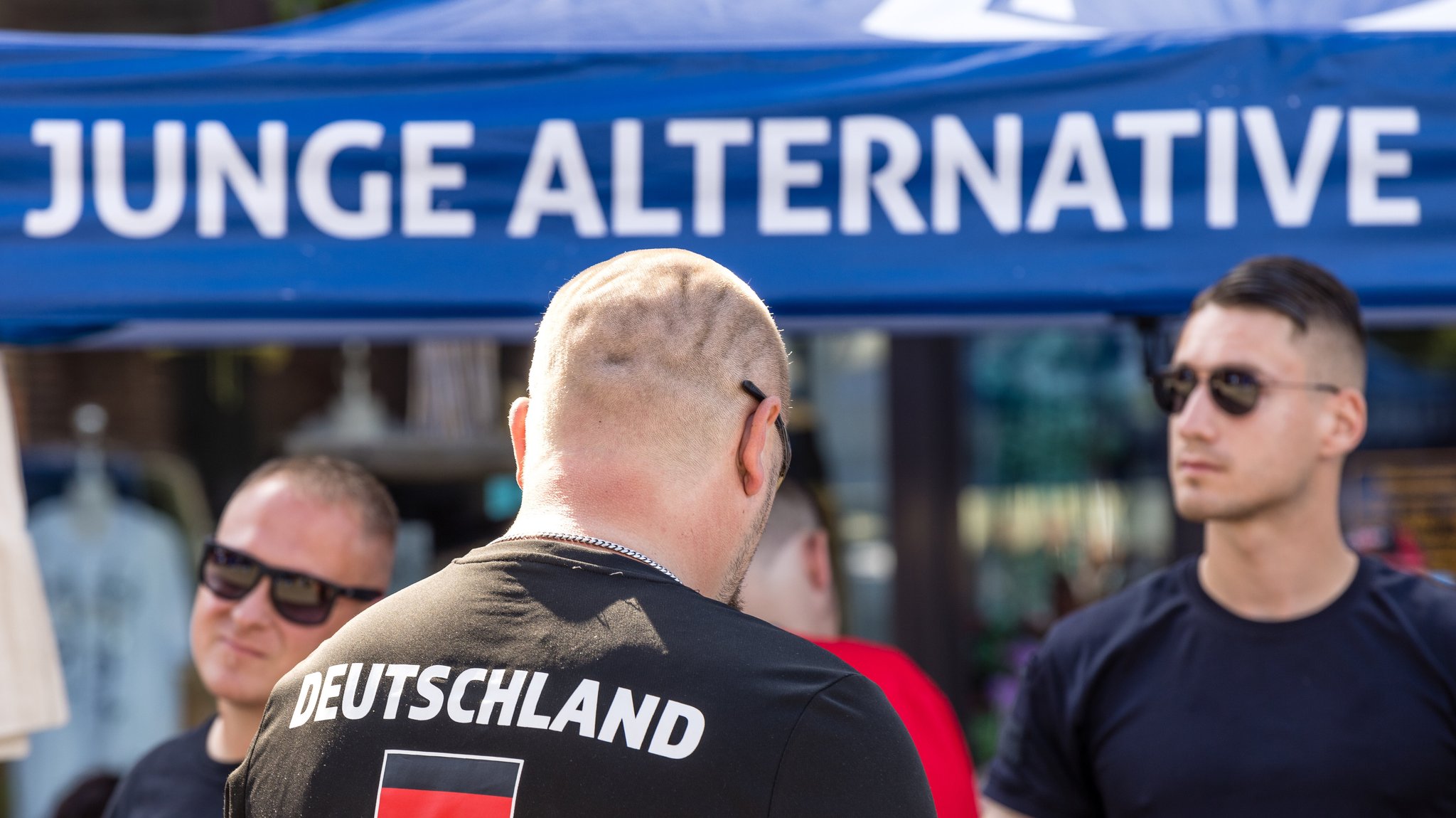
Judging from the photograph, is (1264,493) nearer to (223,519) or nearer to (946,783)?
(946,783)

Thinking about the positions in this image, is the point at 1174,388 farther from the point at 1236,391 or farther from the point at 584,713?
the point at 584,713

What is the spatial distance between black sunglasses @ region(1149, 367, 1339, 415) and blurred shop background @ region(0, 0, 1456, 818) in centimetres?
244

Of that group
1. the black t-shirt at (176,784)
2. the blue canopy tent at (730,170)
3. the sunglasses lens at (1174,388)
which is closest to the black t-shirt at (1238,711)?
the sunglasses lens at (1174,388)

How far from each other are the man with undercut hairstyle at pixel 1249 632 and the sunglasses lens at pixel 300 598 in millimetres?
1295

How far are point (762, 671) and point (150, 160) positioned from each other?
1550 mm

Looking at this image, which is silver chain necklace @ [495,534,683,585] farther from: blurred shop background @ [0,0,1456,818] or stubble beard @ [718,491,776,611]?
blurred shop background @ [0,0,1456,818]

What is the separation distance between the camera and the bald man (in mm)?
1290

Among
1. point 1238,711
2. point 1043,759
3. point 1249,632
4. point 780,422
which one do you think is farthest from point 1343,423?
point 780,422

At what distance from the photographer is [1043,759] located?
2.58 metres

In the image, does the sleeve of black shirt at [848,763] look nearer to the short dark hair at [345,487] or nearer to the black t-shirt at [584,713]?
the black t-shirt at [584,713]

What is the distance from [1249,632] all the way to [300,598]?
173 centimetres

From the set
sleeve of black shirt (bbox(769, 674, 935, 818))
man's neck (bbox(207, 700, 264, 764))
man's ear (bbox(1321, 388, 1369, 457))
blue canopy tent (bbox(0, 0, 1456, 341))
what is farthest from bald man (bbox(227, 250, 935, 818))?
man's ear (bbox(1321, 388, 1369, 457))

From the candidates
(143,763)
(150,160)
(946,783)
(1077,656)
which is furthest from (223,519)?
(1077,656)

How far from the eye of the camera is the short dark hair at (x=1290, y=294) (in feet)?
8.20
